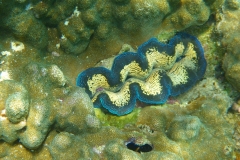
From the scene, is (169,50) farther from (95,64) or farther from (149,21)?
(95,64)

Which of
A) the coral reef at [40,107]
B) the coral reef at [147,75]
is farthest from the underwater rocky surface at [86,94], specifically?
the coral reef at [147,75]

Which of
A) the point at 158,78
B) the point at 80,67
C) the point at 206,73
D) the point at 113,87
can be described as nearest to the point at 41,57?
the point at 80,67

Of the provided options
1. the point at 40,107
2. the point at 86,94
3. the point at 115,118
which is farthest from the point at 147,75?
the point at 40,107

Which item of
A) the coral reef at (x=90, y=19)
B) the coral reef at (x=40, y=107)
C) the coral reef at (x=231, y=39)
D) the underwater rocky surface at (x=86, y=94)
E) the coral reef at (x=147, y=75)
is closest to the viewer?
the coral reef at (x=40, y=107)

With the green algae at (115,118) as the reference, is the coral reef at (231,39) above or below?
above

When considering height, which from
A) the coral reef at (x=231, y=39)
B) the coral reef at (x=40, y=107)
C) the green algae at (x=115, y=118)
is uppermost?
the coral reef at (x=40, y=107)

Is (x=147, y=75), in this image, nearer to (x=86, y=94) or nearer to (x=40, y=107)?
(x=86, y=94)

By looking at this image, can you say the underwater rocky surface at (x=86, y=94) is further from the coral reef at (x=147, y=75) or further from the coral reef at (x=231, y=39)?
the coral reef at (x=147, y=75)

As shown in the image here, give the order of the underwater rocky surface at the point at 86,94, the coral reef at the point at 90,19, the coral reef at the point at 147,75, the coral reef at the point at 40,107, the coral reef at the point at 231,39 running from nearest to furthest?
the coral reef at the point at 40,107 < the underwater rocky surface at the point at 86,94 < the coral reef at the point at 90,19 < the coral reef at the point at 231,39 < the coral reef at the point at 147,75
